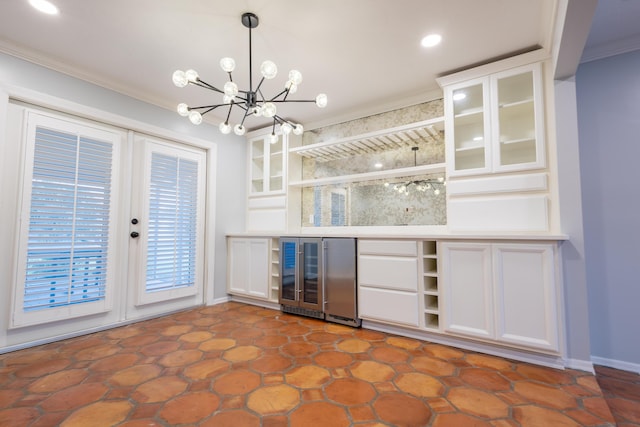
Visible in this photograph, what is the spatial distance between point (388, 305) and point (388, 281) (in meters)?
0.23

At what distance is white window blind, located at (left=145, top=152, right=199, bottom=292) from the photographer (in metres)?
3.26

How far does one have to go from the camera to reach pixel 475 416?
153 cm

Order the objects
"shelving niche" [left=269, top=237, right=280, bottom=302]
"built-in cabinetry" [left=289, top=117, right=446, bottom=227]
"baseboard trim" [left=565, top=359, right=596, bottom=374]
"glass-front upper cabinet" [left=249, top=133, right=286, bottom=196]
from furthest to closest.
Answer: "glass-front upper cabinet" [left=249, top=133, right=286, bottom=196] → "shelving niche" [left=269, top=237, right=280, bottom=302] → "built-in cabinetry" [left=289, top=117, right=446, bottom=227] → "baseboard trim" [left=565, top=359, right=596, bottom=374]

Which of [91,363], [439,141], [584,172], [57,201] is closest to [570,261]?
[584,172]

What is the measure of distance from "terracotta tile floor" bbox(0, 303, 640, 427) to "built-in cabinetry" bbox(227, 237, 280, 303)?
1.01m

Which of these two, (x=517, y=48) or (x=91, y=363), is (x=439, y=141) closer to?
(x=517, y=48)

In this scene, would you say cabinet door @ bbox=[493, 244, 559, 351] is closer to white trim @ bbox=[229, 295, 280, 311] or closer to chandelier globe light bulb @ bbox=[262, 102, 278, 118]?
chandelier globe light bulb @ bbox=[262, 102, 278, 118]

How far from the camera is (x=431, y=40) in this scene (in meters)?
2.33

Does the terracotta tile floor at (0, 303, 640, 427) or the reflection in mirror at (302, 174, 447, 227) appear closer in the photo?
the terracotta tile floor at (0, 303, 640, 427)

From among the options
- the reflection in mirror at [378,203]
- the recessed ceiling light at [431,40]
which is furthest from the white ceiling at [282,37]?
the reflection in mirror at [378,203]

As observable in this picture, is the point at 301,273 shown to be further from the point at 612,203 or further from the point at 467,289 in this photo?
the point at 612,203

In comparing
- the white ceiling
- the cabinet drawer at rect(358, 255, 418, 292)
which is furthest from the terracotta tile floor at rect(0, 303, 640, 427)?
the white ceiling

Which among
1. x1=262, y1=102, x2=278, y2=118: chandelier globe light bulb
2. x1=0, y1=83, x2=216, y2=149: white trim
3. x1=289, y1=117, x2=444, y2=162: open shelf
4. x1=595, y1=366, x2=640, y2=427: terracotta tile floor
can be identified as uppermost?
x1=0, y1=83, x2=216, y2=149: white trim

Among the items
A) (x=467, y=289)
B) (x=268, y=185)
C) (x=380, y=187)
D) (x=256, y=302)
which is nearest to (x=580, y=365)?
(x=467, y=289)
